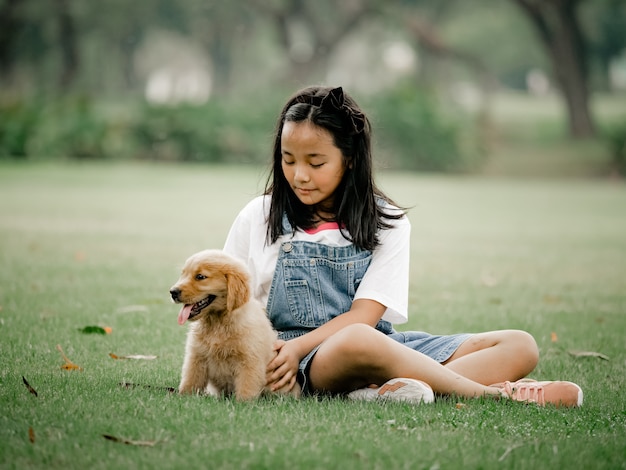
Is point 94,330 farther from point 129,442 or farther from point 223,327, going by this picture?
point 129,442

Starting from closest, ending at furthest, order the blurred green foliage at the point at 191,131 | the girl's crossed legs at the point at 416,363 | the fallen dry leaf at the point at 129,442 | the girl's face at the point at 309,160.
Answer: the fallen dry leaf at the point at 129,442
the girl's crossed legs at the point at 416,363
the girl's face at the point at 309,160
the blurred green foliage at the point at 191,131

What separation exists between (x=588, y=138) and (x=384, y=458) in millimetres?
31964

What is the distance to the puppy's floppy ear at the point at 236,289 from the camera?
354 cm

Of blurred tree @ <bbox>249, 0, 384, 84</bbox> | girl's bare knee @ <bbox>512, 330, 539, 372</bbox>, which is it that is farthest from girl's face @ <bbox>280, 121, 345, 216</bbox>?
blurred tree @ <bbox>249, 0, 384, 84</bbox>

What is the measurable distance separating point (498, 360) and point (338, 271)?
32.3 inches

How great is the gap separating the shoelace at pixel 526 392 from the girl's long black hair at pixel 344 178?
85cm

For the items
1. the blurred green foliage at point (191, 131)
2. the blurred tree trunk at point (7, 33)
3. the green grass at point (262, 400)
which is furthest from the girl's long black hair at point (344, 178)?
the blurred tree trunk at point (7, 33)

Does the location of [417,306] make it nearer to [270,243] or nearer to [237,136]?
[270,243]

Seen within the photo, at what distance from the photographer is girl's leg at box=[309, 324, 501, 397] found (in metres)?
3.61

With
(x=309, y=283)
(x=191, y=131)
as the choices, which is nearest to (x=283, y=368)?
(x=309, y=283)

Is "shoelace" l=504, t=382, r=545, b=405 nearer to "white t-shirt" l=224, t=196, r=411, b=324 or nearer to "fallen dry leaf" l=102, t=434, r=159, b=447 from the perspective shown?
"white t-shirt" l=224, t=196, r=411, b=324

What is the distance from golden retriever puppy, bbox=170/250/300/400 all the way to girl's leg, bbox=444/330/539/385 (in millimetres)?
916

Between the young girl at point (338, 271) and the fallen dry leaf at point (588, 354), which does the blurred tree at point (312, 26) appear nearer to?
the fallen dry leaf at point (588, 354)

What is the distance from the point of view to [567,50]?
32250 millimetres
